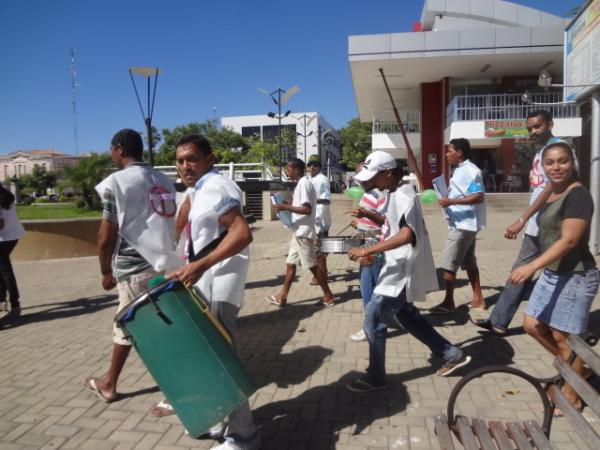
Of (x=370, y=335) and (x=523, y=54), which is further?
(x=523, y=54)

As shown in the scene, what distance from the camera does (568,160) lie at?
104 inches

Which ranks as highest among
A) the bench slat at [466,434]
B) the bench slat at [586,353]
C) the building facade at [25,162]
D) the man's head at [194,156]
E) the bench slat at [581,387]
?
the building facade at [25,162]

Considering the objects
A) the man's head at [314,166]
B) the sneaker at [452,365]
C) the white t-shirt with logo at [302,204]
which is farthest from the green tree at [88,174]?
the sneaker at [452,365]

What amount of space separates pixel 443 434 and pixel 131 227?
222 centimetres

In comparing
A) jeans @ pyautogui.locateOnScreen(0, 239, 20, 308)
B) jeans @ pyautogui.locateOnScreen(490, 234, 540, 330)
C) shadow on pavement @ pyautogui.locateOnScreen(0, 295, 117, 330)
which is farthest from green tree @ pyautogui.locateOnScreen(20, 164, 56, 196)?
jeans @ pyautogui.locateOnScreen(490, 234, 540, 330)

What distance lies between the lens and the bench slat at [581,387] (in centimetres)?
179

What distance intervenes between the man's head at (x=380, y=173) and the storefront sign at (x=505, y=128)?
18.6 metres

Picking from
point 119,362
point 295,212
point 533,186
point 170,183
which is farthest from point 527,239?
point 119,362

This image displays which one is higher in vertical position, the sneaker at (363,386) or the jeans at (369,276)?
the jeans at (369,276)

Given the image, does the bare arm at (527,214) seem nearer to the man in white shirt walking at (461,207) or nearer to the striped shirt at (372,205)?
the man in white shirt walking at (461,207)

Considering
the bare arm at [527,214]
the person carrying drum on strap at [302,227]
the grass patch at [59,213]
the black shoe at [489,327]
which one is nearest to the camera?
the bare arm at [527,214]

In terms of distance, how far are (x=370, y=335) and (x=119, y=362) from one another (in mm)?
1793

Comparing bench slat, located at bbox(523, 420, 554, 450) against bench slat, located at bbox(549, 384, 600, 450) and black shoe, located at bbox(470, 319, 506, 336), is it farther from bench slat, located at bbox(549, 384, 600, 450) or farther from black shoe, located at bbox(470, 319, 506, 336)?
black shoe, located at bbox(470, 319, 506, 336)

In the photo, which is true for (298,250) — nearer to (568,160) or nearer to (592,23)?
(568,160)
